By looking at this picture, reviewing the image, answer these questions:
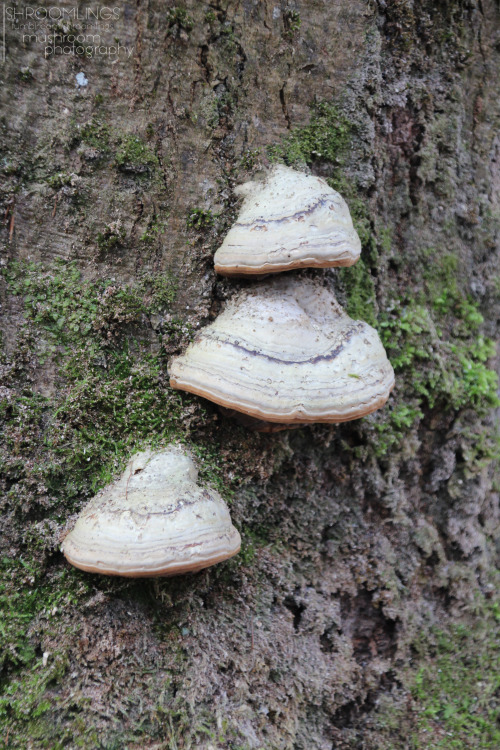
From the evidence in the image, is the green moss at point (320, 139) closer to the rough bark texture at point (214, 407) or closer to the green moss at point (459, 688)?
the rough bark texture at point (214, 407)

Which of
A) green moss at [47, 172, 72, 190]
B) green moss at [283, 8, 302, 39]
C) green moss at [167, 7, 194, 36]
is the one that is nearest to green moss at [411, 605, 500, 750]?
green moss at [47, 172, 72, 190]

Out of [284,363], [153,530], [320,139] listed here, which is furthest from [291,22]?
[153,530]

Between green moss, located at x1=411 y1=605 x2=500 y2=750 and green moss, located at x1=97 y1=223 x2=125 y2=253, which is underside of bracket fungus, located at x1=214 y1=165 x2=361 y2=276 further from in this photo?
green moss, located at x1=411 y1=605 x2=500 y2=750

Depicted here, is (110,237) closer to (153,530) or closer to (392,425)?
(153,530)

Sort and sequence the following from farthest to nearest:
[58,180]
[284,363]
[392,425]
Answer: [392,425] → [58,180] → [284,363]

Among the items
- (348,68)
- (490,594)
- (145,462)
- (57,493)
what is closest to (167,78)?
(348,68)

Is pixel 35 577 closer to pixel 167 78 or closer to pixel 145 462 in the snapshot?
pixel 145 462

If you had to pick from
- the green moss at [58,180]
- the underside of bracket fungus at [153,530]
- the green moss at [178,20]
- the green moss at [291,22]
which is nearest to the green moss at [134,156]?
the green moss at [58,180]
